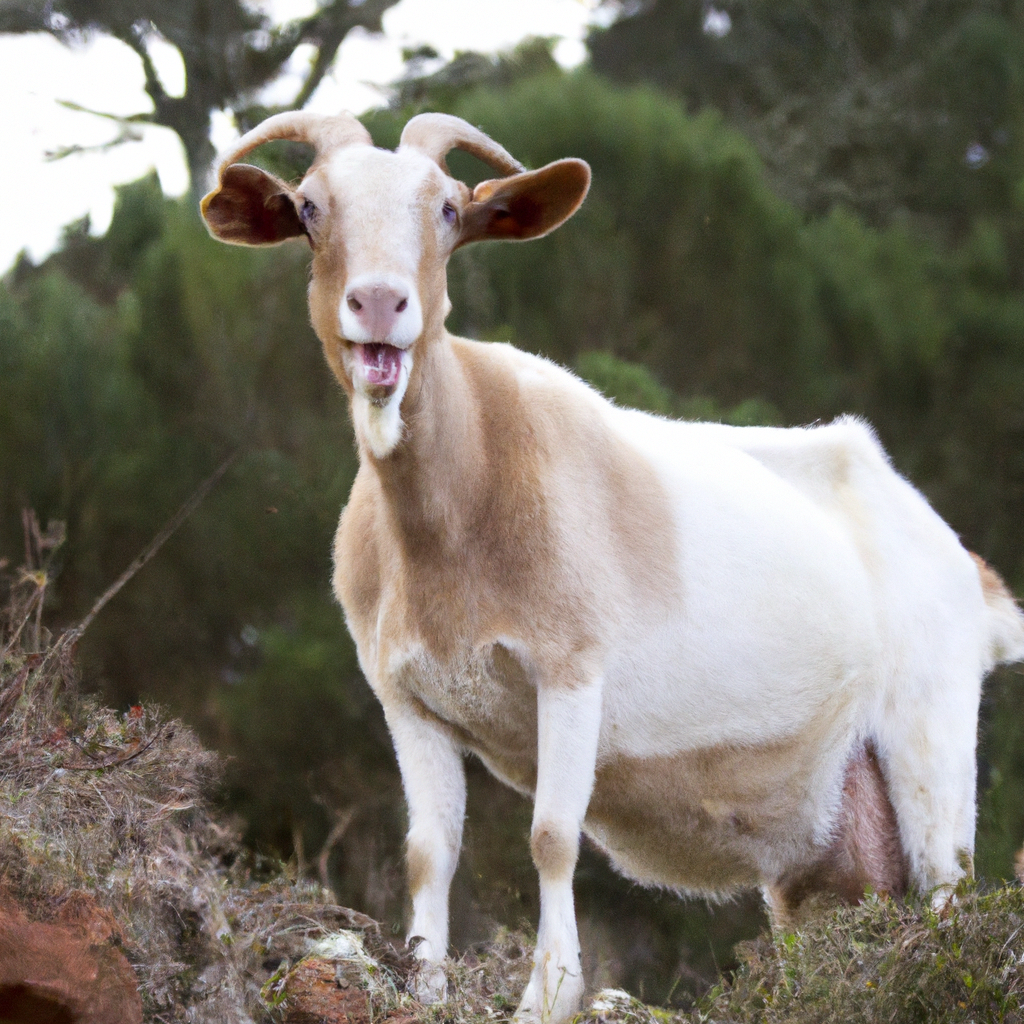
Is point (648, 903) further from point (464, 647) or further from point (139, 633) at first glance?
point (464, 647)

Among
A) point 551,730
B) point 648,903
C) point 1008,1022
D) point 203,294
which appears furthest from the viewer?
point 203,294

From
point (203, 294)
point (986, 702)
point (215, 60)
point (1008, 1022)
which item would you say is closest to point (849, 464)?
point (1008, 1022)

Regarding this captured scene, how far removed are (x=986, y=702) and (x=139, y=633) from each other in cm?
507

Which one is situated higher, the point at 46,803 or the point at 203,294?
the point at 46,803

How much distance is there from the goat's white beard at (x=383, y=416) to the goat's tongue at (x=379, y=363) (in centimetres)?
4

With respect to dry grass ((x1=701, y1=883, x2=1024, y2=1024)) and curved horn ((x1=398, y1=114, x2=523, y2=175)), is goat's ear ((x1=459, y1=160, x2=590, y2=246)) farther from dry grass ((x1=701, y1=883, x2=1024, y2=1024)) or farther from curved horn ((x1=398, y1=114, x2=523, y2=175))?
dry grass ((x1=701, y1=883, x2=1024, y2=1024))

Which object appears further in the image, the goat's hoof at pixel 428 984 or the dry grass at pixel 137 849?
the goat's hoof at pixel 428 984

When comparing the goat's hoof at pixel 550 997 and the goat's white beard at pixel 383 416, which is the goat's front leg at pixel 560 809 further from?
the goat's white beard at pixel 383 416

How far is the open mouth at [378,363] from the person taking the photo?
3572 mm

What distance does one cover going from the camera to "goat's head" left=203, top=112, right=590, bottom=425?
3559 millimetres

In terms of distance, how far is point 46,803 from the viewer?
11.7ft

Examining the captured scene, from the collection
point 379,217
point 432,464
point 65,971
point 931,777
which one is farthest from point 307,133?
point 931,777

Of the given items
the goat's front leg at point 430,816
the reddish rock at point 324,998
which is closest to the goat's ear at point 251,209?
the goat's front leg at point 430,816

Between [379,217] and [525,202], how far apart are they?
0.68 meters
